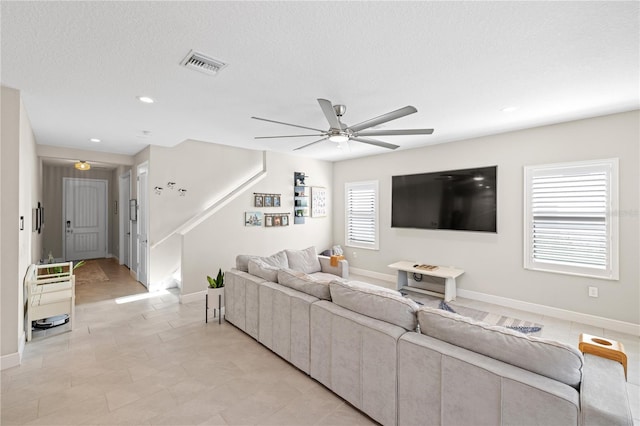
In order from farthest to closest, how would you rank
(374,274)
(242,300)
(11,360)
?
(374,274)
(242,300)
(11,360)

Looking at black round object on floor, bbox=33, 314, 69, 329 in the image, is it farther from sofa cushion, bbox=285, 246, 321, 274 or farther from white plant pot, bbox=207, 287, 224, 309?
sofa cushion, bbox=285, 246, 321, 274

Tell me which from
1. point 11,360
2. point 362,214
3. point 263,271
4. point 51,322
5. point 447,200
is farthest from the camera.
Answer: point 362,214

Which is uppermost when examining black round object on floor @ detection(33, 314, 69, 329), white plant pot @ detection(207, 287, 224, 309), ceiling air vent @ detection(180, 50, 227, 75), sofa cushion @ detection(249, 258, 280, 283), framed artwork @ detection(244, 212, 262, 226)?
ceiling air vent @ detection(180, 50, 227, 75)

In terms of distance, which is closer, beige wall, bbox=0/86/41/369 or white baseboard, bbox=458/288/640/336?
beige wall, bbox=0/86/41/369

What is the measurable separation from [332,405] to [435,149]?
178 inches

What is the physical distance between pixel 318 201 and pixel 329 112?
4383 mm

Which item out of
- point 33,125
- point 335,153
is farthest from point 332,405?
point 33,125

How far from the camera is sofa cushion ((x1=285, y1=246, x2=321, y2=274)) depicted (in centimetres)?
463

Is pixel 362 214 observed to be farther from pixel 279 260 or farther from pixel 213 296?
pixel 213 296

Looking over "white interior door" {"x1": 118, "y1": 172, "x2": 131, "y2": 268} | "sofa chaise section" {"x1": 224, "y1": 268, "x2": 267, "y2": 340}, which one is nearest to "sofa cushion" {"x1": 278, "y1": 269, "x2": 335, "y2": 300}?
"sofa chaise section" {"x1": 224, "y1": 268, "x2": 267, "y2": 340}

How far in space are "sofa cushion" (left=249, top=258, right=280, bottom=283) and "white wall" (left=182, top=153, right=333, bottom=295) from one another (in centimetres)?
178

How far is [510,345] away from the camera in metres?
1.52

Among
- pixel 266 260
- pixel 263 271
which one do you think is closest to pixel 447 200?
pixel 266 260

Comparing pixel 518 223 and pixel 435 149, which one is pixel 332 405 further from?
pixel 435 149
